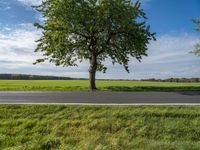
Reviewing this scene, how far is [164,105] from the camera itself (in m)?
12.6

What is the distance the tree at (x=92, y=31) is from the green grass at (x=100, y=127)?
45.0 ft

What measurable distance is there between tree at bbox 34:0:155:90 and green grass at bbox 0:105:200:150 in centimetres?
1373

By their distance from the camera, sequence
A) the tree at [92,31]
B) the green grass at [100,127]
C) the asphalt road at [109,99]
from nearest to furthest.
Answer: the green grass at [100,127] → the asphalt road at [109,99] → the tree at [92,31]

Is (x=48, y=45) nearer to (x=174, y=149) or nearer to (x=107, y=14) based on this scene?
(x=107, y=14)

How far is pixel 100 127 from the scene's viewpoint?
10.5 meters

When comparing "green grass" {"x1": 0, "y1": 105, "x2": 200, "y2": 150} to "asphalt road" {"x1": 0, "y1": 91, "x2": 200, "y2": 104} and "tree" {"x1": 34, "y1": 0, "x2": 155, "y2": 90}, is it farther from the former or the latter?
"tree" {"x1": 34, "y1": 0, "x2": 155, "y2": 90}

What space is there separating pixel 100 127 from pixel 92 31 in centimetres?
1633

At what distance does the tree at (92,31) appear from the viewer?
25.0 meters

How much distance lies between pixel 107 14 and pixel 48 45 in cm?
635

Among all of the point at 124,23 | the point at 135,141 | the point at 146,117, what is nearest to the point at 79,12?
the point at 124,23

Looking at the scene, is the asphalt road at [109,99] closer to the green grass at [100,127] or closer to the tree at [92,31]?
the green grass at [100,127]

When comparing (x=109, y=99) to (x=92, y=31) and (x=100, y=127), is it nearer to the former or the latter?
(x=100, y=127)

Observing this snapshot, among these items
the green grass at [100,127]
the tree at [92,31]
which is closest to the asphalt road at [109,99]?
the green grass at [100,127]

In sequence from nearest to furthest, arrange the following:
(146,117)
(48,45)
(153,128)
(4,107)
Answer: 1. (153,128)
2. (146,117)
3. (4,107)
4. (48,45)
